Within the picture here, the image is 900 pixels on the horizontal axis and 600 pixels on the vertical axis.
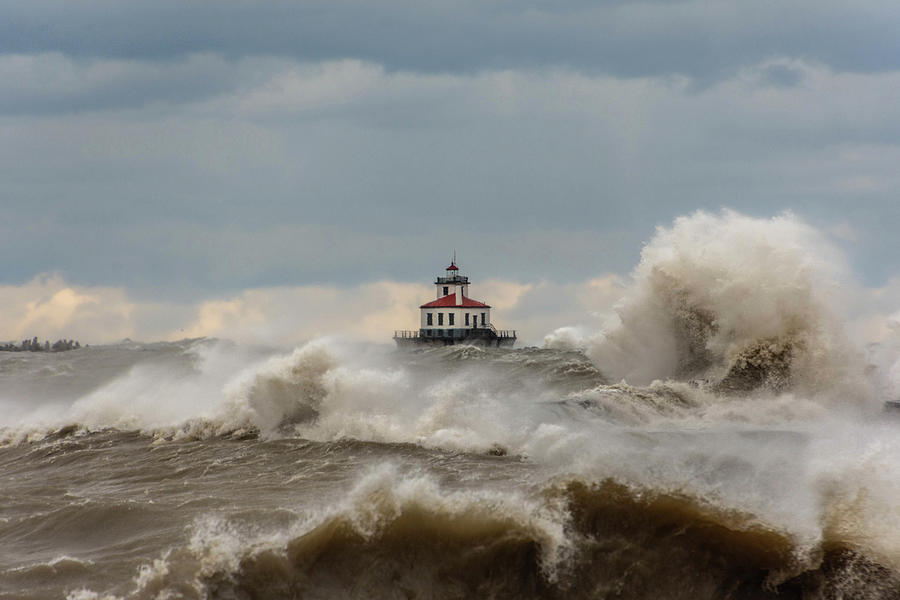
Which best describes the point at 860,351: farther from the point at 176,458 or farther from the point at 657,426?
the point at 176,458

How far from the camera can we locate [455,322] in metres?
58.2

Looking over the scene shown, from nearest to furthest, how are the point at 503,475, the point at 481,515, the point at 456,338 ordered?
the point at 481,515, the point at 503,475, the point at 456,338

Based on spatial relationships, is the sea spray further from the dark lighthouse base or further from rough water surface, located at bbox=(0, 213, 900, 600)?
the dark lighthouse base

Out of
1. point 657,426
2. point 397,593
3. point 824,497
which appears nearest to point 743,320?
point 657,426

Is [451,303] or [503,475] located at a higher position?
[451,303]

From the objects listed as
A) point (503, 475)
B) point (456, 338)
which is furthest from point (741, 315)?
point (456, 338)

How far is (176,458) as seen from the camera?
13305mm

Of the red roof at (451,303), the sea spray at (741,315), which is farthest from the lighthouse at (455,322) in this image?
the sea spray at (741,315)

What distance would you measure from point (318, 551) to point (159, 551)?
142cm

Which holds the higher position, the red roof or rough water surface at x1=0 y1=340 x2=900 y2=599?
the red roof

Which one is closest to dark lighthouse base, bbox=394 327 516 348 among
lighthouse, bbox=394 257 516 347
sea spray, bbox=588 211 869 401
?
lighthouse, bbox=394 257 516 347

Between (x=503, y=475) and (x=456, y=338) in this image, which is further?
(x=456, y=338)

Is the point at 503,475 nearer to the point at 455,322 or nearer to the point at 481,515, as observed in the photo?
→ the point at 481,515

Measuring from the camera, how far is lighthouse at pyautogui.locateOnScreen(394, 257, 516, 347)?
57844 millimetres
